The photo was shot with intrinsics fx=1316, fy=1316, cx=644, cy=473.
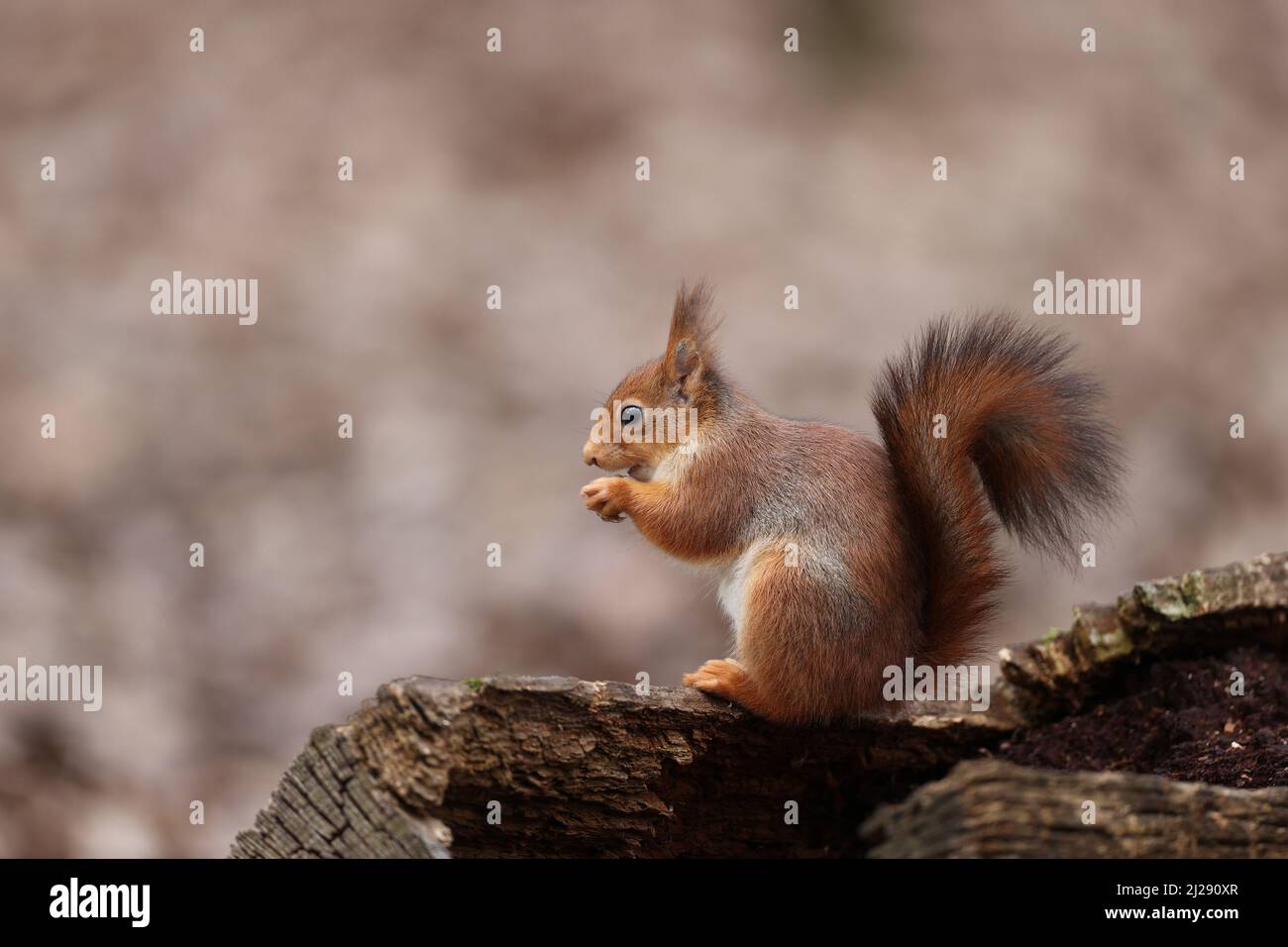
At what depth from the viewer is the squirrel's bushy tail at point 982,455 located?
1.71 metres

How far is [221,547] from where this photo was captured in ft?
10.6

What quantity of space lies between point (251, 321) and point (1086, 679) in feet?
8.55

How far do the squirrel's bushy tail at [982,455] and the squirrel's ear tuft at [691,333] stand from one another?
0.30 metres

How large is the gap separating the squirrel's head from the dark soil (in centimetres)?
63

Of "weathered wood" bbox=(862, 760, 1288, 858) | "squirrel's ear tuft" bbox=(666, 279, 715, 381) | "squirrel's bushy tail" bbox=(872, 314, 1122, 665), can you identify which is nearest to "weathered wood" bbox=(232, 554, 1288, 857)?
"weathered wood" bbox=(862, 760, 1288, 858)

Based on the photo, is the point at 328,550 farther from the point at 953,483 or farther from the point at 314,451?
the point at 953,483

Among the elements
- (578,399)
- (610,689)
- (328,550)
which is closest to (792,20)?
(578,399)

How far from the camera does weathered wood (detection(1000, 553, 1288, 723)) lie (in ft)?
5.64
